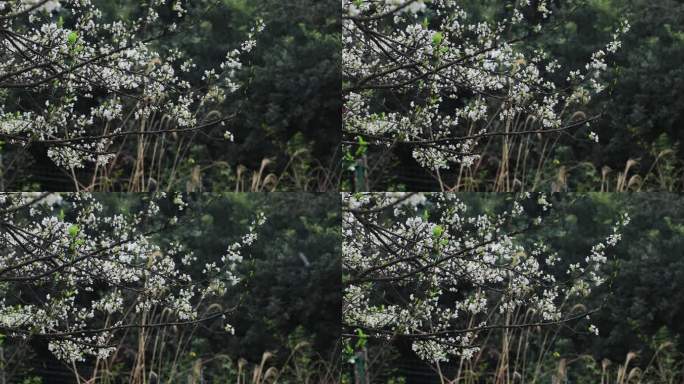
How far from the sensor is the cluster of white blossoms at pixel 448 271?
14.4 feet

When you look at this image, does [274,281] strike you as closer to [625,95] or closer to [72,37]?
[72,37]

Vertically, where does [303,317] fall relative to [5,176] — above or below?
below

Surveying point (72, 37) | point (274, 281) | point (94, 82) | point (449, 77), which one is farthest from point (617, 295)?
point (72, 37)

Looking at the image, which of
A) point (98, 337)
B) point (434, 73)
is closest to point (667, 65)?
point (434, 73)

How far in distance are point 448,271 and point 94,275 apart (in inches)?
54.0

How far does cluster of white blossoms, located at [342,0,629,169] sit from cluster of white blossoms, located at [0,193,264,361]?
665 millimetres

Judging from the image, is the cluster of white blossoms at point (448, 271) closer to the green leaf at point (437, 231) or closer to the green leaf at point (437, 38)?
the green leaf at point (437, 231)

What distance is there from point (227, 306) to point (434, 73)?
1215mm

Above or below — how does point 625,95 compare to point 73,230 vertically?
above

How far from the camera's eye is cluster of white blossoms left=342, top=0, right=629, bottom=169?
4.34 m

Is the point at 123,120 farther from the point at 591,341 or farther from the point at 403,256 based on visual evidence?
the point at 591,341

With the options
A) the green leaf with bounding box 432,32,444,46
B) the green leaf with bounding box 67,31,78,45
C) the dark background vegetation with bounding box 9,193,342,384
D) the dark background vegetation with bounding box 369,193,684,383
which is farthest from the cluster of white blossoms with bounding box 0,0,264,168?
the dark background vegetation with bounding box 369,193,684,383

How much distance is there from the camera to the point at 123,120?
171 inches

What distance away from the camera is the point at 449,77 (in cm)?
434
